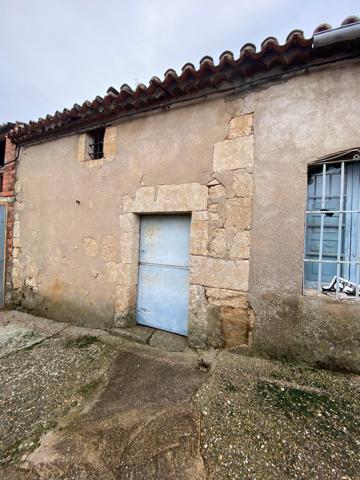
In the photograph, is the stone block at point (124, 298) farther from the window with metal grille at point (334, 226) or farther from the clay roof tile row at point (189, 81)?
the clay roof tile row at point (189, 81)

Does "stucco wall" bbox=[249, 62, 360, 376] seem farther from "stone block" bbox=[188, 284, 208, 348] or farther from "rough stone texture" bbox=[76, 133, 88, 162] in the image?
"rough stone texture" bbox=[76, 133, 88, 162]

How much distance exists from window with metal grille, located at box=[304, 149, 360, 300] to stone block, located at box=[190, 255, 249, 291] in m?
0.67

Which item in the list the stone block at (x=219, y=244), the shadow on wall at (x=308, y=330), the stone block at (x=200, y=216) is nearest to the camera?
the shadow on wall at (x=308, y=330)

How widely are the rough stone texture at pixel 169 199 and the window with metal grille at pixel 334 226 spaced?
3.97 feet

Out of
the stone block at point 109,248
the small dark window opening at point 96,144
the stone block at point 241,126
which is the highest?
the small dark window opening at point 96,144

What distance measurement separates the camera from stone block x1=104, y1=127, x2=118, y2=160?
3277 millimetres

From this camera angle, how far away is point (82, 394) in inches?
77.4

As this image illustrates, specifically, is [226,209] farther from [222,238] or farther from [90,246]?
[90,246]

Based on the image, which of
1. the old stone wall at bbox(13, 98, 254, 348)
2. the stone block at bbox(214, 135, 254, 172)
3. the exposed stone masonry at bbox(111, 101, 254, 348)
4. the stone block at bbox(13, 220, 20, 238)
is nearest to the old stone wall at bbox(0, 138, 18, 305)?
the stone block at bbox(13, 220, 20, 238)

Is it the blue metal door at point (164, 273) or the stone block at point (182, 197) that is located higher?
the stone block at point (182, 197)

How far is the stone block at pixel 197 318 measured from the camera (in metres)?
2.62

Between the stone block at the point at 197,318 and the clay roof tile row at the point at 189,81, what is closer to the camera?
the clay roof tile row at the point at 189,81

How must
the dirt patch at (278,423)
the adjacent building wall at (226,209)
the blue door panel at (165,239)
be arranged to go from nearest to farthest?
the dirt patch at (278,423) → the adjacent building wall at (226,209) → the blue door panel at (165,239)

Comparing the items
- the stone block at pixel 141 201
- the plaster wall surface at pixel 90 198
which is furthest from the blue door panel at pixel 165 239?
the plaster wall surface at pixel 90 198
